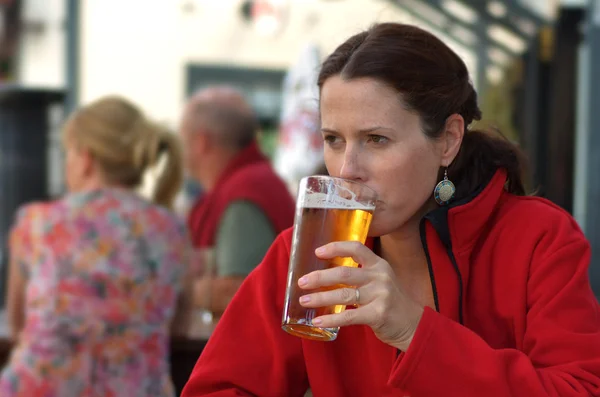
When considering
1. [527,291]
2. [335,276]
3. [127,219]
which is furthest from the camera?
[127,219]

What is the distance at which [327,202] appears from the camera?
136 cm

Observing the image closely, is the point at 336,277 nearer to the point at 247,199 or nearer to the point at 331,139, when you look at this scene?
the point at 331,139

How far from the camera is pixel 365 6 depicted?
23.3 feet

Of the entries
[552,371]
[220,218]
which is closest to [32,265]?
[220,218]

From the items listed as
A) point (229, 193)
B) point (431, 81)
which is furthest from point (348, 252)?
point (229, 193)

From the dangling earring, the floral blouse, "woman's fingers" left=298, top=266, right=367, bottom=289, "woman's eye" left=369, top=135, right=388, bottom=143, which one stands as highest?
"woman's eye" left=369, top=135, right=388, bottom=143

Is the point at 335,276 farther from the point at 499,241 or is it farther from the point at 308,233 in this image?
the point at 499,241

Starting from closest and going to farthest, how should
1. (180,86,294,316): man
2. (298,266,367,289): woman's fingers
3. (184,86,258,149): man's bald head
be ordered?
(298,266,367,289): woman's fingers
(180,86,294,316): man
(184,86,258,149): man's bald head

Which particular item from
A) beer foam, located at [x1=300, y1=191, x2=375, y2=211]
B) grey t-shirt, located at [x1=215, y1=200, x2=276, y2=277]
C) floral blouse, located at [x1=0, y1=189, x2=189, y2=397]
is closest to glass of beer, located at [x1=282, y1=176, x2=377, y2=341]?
beer foam, located at [x1=300, y1=191, x2=375, y2=211]

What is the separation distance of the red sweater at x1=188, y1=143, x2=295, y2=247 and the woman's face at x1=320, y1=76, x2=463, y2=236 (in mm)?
1982

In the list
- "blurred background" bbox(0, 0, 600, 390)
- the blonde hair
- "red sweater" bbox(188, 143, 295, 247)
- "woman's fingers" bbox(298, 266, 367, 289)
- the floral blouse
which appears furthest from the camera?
"blurred background" bbox(0, 0, 600, 390)

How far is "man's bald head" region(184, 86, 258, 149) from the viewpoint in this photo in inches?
159

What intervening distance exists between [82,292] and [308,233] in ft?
5.55

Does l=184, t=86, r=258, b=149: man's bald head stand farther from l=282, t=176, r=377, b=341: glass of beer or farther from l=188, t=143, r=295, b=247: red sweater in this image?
l=282, t=176, r=377, b=341: glass of beer
